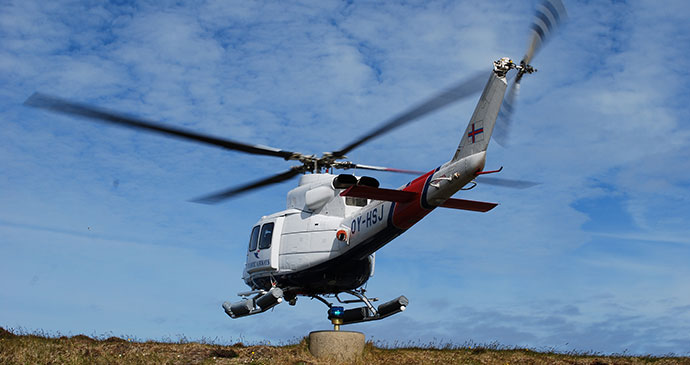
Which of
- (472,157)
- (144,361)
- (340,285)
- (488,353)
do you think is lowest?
(144,361)

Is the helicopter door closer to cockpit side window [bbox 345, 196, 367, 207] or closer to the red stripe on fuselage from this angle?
cockpit side window [bbox 345, 196, 367, 207]

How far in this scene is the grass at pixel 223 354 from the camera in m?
16.7

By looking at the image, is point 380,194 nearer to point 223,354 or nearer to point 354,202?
point 354,202

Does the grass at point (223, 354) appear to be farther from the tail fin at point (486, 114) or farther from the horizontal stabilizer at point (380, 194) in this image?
the tail fin at point (486, 114)

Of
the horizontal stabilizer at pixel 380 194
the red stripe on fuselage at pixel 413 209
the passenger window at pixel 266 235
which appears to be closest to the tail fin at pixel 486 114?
the red stripe on fuselage at pixel 413 209

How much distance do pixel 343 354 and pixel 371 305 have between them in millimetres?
2295

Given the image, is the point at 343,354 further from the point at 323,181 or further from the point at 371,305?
the point at 323,181

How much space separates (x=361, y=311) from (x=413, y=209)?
4.61 meters

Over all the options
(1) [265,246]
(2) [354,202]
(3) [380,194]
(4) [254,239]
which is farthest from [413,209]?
(4) [254,239]

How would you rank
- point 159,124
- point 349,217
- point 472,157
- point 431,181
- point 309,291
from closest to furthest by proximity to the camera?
point 472,157
point 431,181
point 159,124
point 349,217
point 309,291

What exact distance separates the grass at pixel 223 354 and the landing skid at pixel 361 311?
33.8 inches

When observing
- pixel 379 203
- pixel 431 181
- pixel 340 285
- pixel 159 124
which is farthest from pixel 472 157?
pixel 159 124

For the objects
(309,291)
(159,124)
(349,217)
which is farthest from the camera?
(309,291)

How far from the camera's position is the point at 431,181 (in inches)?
597
